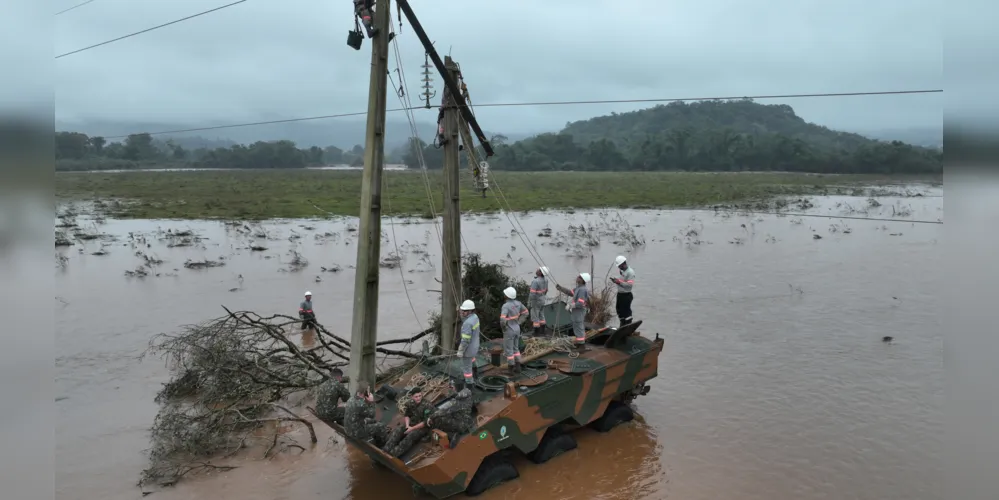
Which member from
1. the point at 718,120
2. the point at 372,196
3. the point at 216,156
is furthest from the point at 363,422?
the point at 718,120

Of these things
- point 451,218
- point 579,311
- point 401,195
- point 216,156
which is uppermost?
point 216,156

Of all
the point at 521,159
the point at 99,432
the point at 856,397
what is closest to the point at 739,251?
the point at 856,397

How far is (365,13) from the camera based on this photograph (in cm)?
906

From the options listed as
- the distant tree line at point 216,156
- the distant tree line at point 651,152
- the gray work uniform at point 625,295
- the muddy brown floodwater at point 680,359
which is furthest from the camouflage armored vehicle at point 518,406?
the distant tree line at point 216,156

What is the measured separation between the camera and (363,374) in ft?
31.0

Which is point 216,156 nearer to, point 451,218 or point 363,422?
point 451,218

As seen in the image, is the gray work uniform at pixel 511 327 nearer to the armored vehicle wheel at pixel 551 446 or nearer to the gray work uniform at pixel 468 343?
the gray work uniform at pixel 468 343

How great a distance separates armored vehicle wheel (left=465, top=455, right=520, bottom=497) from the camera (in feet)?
29.1

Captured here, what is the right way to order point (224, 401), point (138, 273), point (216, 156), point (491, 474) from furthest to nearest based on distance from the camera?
point (216, 156) → point (138, 273) → point (224, 401) → point (491, 474)

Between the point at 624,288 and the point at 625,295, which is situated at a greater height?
the point at 624,288

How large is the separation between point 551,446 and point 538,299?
3.08m

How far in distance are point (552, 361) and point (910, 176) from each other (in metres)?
11.3

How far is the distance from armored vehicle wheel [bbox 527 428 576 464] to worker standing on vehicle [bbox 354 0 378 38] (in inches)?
278

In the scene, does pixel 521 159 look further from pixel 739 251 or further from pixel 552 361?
pixel 552 361
